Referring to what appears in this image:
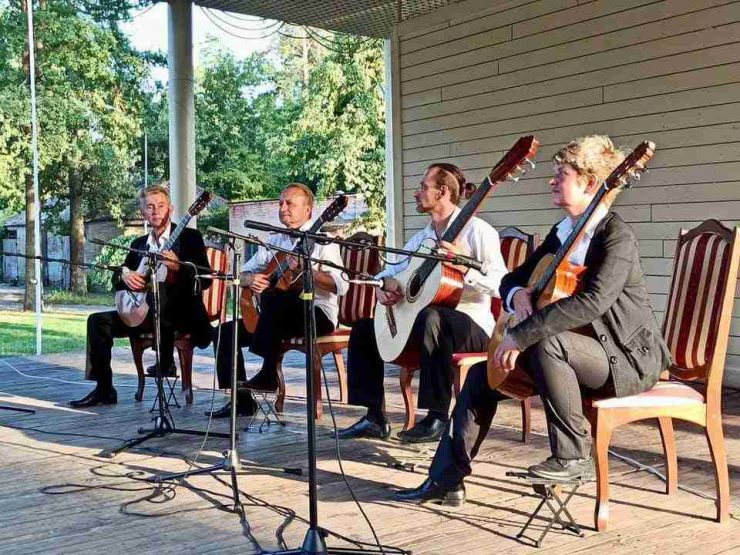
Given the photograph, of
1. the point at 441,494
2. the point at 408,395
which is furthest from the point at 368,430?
the point at 441,494

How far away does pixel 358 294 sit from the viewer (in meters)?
4.84

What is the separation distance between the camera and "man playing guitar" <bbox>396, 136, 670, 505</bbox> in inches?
105

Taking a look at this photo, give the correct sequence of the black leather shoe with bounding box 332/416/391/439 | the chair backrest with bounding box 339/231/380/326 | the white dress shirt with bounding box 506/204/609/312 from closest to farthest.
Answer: the white dress shirt with bounding box 506/204/609/312
the black leather shoe with bounding box 332/416/391/439
the chair backrest with bounding box 339/231/380/326

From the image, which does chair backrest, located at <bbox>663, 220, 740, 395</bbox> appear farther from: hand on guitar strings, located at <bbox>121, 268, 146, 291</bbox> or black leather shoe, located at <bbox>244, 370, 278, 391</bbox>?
hand on guitar strings, located at <bbox>121, 268, 146, 291</bbox>

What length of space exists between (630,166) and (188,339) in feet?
9.71

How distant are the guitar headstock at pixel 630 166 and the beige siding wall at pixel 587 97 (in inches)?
107

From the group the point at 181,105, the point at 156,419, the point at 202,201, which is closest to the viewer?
the point at 202,201

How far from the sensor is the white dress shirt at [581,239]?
9.23 ft

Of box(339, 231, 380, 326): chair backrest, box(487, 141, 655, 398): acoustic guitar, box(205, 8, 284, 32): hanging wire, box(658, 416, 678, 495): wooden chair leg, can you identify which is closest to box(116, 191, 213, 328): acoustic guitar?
box(339, 231, 380, 326): chair backrest

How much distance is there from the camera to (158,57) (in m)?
15.5

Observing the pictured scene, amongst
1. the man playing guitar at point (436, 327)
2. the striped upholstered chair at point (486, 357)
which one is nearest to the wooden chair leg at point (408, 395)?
the striped upholstered chair at point (486, 357)

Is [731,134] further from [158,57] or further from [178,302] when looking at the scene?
[158,57]

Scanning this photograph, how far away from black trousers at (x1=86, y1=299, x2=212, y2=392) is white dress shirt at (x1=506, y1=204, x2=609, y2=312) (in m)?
2.30

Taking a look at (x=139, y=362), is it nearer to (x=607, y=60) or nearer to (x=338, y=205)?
(x=338, y=205)
